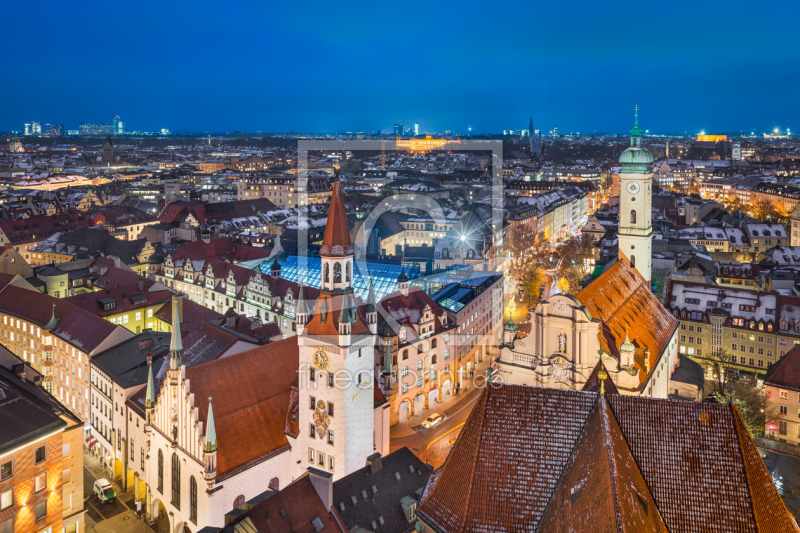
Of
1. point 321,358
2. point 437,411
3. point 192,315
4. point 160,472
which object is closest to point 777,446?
point 437,411

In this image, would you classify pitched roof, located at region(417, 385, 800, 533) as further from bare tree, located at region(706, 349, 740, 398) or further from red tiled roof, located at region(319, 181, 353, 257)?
bare tree, located at region(706, 349, 740, 398)

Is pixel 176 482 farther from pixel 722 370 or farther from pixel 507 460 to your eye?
pixel 722 370

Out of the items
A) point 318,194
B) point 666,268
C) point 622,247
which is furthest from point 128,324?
point 318,194

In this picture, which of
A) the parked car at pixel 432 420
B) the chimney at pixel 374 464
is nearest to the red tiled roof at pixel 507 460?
the chimney at pixel 374 464

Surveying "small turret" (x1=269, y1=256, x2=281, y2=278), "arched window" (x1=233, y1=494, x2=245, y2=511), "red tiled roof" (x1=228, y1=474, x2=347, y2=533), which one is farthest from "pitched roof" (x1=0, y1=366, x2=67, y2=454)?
"small turret" (x1=269, y1=256, x2=281, y2=278)

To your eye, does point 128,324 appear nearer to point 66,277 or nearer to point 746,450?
point 66,277

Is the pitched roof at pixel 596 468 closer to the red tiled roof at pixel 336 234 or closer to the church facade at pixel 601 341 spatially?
the church facade at pixel 601 341
